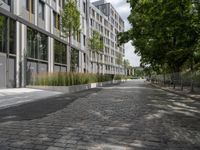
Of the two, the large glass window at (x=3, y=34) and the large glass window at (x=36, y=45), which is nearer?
the large glass window at (x=3, y=34)

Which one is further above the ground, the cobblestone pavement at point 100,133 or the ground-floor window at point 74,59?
the ground-floor window at point 74,59

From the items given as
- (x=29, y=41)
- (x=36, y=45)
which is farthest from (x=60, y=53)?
(x=29, y=41)

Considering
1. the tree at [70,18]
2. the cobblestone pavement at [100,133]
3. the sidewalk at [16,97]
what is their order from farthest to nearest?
the tree at [70,18], the sidewalk at [16,97], the cobblestone pavement at [100,133]

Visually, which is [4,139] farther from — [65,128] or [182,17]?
[182,17]

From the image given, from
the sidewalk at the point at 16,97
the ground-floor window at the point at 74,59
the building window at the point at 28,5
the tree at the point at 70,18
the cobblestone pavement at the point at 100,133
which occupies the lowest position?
the cobblestone pavement at the point at 100,133

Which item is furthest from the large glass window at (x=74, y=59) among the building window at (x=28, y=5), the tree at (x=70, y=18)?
the building window at (x=28, y=5)

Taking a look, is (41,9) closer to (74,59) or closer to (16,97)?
(74,59)

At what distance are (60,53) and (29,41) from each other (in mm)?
10265

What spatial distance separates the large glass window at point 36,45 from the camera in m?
28.5

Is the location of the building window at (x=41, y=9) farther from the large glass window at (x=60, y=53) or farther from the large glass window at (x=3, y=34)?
the large glass window at (x=3, y=34)

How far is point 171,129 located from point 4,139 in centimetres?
404

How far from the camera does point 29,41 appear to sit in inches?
1121

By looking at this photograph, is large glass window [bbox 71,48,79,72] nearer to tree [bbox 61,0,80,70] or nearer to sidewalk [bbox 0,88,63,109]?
tree [bbox 61,0,80,70]

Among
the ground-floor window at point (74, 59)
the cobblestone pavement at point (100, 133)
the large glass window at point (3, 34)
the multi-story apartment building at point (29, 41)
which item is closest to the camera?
the cobblestone pavement at point (100, 133)
